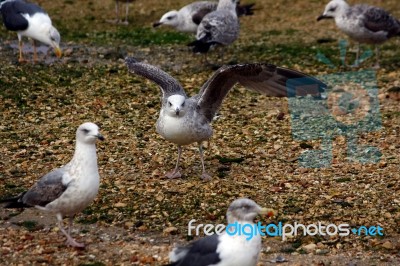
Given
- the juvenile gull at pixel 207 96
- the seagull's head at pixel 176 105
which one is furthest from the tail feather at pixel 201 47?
the seagull's head at pixel 176 105

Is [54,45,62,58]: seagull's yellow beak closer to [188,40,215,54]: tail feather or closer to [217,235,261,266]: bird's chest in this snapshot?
[188,40,215,54]: tail feather

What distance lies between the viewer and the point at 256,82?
24.8 feet

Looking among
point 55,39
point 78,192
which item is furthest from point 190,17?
point 78,192

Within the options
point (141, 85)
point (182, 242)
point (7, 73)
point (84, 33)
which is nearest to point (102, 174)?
point (182, 242)

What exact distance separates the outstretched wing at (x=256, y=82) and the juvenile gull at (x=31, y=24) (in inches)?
184

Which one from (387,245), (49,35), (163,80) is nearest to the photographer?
(387,245)

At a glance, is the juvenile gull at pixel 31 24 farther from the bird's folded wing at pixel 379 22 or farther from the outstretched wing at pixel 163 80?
the bird's folded wing at pixel 379 22

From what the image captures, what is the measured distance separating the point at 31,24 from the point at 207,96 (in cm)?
523

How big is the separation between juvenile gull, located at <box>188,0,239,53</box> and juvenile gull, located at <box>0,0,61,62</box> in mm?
2099

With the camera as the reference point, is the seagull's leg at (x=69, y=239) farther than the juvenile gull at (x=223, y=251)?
Yes

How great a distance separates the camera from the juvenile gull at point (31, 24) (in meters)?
11.9

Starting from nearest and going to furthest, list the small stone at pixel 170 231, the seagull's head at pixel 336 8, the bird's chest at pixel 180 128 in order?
the small stone at pixel 170 231 < the bird's chest at pixel 180 128 < the seagull's head at pixel 336 8

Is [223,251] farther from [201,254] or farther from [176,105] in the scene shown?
[176,105]

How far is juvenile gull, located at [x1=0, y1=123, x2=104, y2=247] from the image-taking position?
6.01 m
